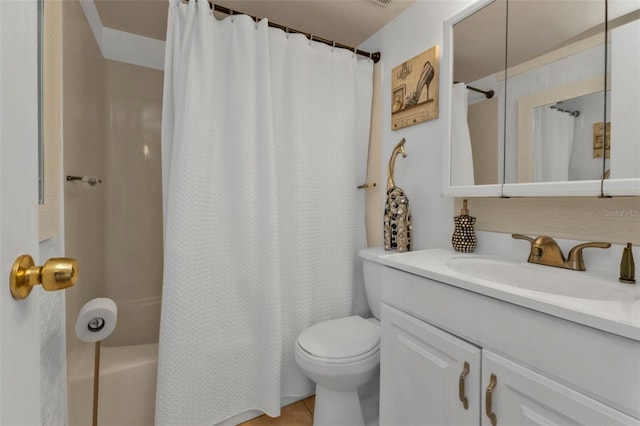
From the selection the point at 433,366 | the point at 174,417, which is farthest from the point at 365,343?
the point at 174,417

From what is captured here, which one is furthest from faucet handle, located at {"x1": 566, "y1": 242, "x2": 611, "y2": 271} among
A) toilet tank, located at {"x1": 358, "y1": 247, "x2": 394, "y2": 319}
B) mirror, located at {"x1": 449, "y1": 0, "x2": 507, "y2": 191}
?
toilet tank, located at {"x1": 358, "y1": 247, "x2": 394, "y2": 319}

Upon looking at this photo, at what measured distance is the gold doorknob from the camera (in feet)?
1.19

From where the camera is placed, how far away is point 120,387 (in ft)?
4.66

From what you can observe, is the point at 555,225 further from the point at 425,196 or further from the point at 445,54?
the point at 445,54

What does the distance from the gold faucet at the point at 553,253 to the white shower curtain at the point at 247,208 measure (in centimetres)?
98

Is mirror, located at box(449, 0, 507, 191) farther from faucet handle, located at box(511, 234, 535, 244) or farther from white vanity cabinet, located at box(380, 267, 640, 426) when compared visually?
white vanity cabinet, located at box(380, 267, 640, 426)

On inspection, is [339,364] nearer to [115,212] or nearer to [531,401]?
[531,401]

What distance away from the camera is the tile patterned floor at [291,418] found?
1578 mm

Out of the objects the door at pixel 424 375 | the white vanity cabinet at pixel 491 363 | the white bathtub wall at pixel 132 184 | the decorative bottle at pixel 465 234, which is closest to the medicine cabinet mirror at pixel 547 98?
the decorative bottle at pixel 465 234

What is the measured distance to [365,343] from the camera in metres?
1.41

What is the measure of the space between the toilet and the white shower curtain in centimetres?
23

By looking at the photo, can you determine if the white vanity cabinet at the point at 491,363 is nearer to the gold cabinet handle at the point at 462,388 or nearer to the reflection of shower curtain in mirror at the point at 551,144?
the gold cabinet handle at the point at 462,388

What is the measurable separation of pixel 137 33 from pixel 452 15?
194 centimetres

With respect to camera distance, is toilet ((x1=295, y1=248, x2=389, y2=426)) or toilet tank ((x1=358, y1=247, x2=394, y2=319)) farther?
toilet tank ((x1=358, y1=247, x2=394, y2=319))
